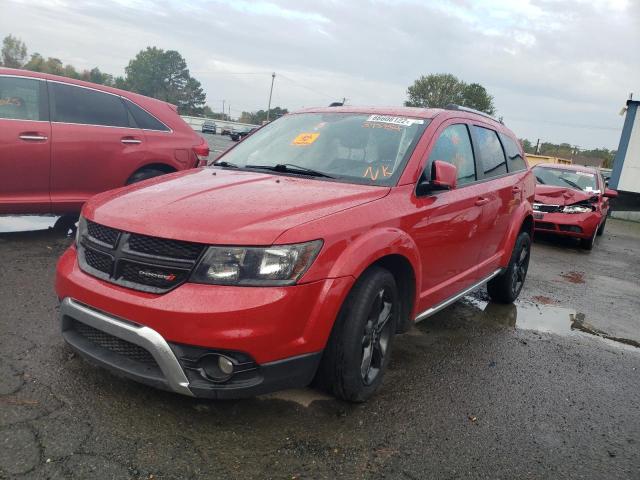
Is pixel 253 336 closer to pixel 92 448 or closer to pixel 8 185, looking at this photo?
pixel 92 448

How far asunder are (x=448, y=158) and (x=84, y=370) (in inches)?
109

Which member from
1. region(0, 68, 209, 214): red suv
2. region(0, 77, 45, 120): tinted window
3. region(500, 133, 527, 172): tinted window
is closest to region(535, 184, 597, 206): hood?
region(500, 133, 527, 172): tinted window

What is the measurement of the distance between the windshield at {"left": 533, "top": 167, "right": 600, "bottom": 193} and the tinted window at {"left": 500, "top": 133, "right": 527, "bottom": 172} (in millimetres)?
5081

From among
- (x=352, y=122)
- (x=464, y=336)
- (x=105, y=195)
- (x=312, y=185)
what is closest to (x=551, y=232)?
(x=464, y=336)

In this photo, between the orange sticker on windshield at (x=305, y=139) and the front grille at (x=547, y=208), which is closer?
the orange sticker on windshield at (x=305, y=139)

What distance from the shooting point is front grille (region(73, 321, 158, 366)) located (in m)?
2.61

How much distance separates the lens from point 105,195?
325 centimetres

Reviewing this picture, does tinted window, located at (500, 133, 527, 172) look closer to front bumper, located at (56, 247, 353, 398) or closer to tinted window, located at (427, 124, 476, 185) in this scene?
tinted window, located at (427, 124, 476, 185)

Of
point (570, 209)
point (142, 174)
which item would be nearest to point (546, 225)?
point (570, 209)

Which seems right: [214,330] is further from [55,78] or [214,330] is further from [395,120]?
[55,78]

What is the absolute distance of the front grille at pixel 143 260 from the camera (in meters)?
2.50

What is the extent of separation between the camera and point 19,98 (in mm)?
5480

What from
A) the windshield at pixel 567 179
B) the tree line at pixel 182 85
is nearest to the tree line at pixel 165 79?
the tree line at pixel 182 85

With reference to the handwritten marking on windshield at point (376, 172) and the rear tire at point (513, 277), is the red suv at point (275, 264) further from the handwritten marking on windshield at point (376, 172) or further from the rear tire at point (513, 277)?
the rear tire at point (513, 277)
